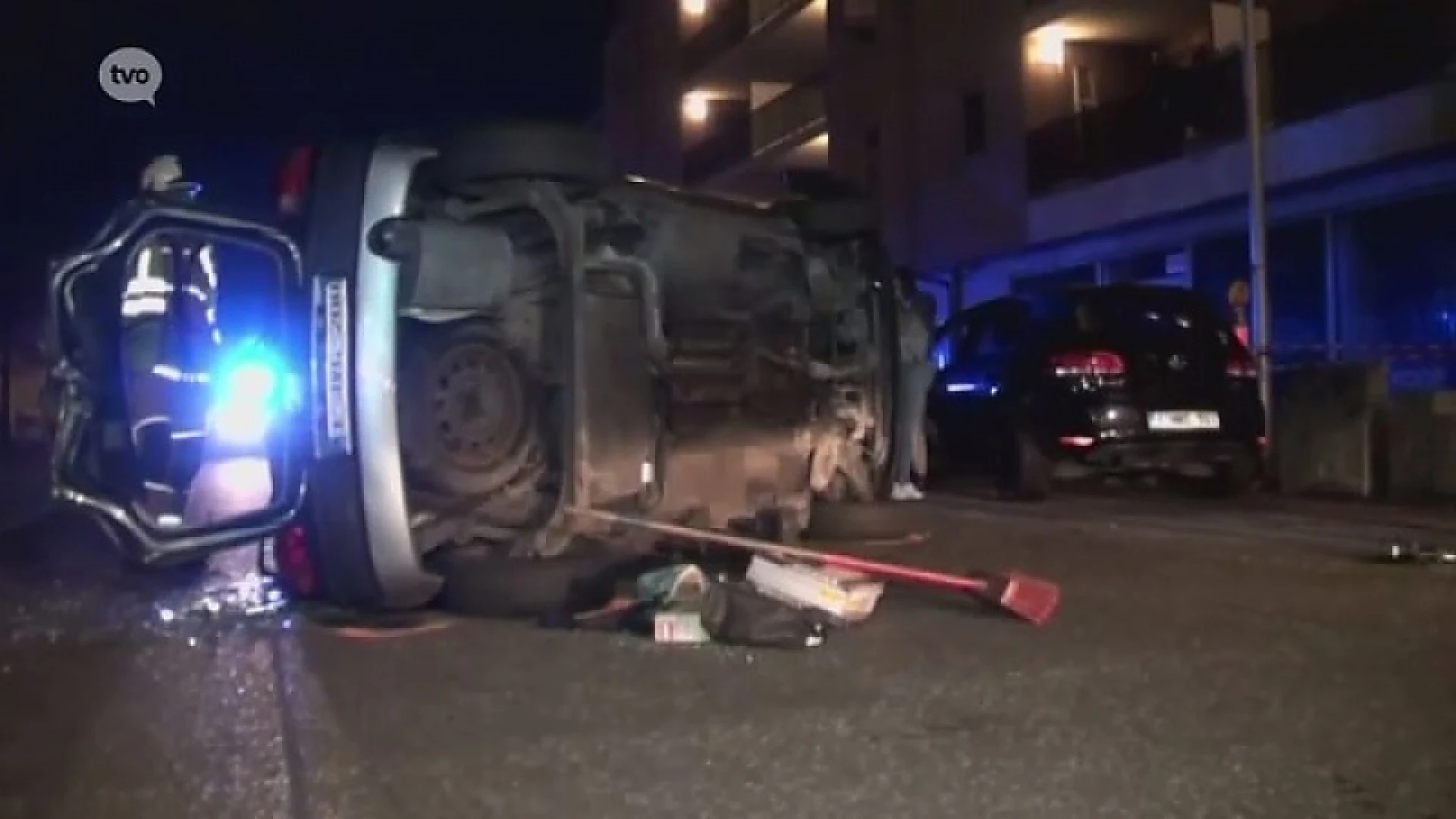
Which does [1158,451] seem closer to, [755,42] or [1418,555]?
[1418,555]

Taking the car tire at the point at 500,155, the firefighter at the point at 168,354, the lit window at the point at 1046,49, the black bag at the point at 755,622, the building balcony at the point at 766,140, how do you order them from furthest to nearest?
the building balcony at the point at 766,140
the lit window at the point at 1046,49
the firefighter at the point at 168,354
the car tire at the point at 500,155
the black bag at the point at 755,622

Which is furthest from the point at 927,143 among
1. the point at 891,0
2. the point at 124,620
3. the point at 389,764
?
the point at 389,764

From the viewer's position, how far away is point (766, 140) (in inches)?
1615

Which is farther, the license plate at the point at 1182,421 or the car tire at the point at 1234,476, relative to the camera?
the car tire at the point at 1234,476

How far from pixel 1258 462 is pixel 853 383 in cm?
512

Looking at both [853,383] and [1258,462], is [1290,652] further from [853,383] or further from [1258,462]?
[1258,462]

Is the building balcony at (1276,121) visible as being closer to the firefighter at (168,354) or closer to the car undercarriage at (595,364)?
the car undercarriage at (595,364)

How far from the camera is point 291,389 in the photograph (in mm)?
6664

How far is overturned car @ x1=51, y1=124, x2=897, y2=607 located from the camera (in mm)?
6629

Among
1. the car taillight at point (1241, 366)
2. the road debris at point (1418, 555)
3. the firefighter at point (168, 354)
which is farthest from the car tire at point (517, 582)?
the car taillight at point (1241, 366)

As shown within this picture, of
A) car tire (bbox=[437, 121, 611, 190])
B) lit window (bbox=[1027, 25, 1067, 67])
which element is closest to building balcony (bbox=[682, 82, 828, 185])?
lit window (bbox=[1027, 25, 1067, 67])

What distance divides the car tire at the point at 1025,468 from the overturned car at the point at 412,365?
5754 millimetres

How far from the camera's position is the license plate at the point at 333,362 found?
6562mm

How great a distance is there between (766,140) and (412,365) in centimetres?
3459
